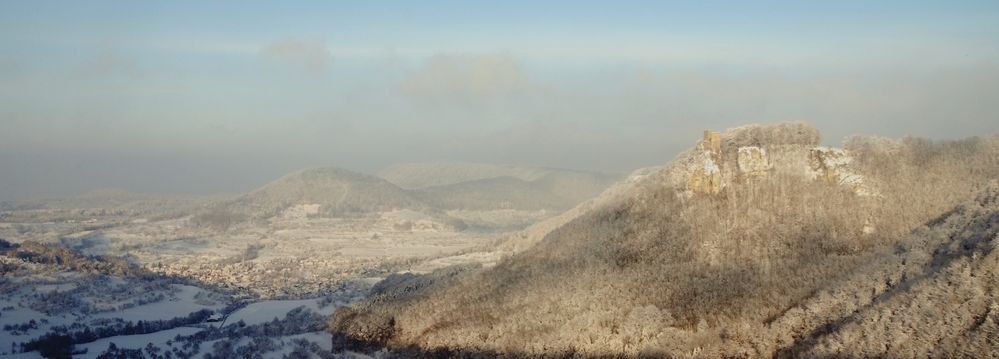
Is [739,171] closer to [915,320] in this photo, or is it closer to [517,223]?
[915,320]

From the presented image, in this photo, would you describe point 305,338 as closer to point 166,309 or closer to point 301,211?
point 166,309

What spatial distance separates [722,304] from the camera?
41125 millimetres

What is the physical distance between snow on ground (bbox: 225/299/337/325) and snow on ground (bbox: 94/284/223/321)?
5.60 meters

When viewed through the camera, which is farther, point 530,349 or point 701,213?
point 701,213

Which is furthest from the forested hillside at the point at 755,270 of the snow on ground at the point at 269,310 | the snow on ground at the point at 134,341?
the snow on ground at the point at 134,341

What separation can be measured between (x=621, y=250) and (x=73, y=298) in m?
47.9

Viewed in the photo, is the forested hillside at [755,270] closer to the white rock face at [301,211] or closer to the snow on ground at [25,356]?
the snow on ground at [25,356]

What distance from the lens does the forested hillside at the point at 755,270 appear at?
33.4 meters

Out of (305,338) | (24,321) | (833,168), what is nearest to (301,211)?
(24,321)

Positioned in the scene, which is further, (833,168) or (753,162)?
(753,162)

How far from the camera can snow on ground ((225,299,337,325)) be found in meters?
61.7

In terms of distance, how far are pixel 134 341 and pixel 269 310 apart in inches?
545

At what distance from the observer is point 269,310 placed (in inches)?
2574

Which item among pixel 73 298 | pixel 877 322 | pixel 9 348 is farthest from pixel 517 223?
pixel 877 322
